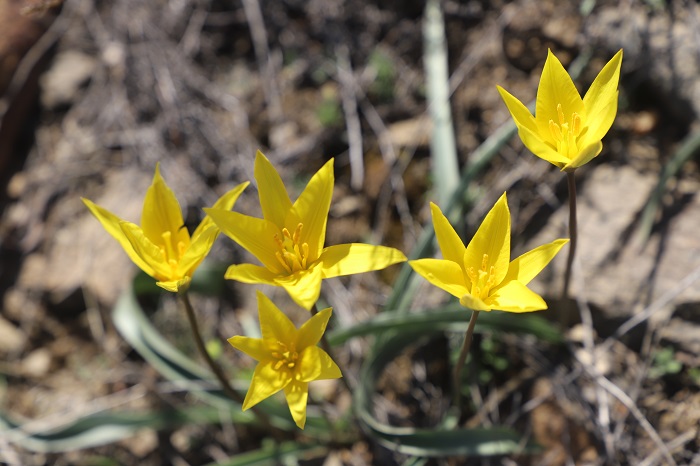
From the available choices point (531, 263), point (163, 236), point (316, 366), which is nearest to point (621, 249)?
point (531, 263)

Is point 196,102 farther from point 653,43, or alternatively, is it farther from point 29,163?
point 653,43

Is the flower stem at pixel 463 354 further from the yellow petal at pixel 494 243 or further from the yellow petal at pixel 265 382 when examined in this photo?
the yellow petal at pixel 265 382

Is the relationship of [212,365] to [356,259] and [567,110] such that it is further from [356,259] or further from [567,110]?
[567,110]

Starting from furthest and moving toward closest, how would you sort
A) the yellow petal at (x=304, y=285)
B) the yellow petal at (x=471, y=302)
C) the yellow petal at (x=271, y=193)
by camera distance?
the yellow petal at (x=271, y=193) → the yellow petal at (x=304, y=285) → the yellow petal at (x=471, y=302)

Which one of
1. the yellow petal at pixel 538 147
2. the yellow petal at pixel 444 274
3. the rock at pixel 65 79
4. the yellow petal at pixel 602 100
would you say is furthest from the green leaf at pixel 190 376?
the rock at pixel 65 79

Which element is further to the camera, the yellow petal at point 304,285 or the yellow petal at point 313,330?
the yellow petal at point 313,330
